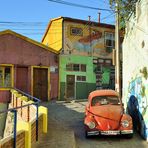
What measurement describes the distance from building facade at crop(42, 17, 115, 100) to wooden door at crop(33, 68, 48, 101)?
136 centimetres

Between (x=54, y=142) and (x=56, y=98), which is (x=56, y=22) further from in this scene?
(x=54, y=142)

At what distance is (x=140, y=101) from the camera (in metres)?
14.1

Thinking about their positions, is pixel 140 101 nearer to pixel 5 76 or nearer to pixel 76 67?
pixel 5 76

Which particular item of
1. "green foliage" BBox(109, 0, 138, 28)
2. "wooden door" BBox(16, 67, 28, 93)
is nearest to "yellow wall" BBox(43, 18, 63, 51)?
"wooden door" BBox(16, 67, 28, 93)

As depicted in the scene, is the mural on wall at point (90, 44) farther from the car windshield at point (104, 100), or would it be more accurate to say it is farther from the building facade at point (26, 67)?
the car windshield at point (104, 100)

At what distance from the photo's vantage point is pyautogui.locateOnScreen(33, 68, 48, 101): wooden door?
84.2 ft

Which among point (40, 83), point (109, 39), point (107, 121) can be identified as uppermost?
point (109, 39)

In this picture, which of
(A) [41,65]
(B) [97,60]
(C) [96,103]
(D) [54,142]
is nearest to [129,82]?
(C) [96,103]

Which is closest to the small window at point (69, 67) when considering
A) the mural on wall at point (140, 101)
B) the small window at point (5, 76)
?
the small window at point (5, 76)

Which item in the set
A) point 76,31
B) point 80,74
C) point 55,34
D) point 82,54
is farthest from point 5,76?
point 76,31

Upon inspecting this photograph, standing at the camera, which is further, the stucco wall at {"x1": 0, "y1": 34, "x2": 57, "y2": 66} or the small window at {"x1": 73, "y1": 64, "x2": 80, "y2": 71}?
the small window at {"x1": 73, "y1": 64, "x2": 80, "y2": 71}

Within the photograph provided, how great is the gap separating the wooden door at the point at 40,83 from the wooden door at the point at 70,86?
2072 millimetres

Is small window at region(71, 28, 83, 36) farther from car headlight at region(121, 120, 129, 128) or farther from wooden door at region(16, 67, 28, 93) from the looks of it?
car headlight at region(121, 120, 129, 128)

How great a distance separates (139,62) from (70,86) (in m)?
13.3
